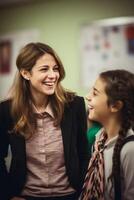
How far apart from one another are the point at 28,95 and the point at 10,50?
83 cm

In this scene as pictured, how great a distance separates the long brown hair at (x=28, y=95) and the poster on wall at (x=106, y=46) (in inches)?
41.9

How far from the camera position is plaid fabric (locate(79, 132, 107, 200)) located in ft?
3.54

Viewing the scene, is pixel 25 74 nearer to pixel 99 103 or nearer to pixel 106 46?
pixel 99 103

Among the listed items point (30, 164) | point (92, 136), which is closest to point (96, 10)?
point (92, 136)

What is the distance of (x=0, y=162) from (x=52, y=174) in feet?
0.73

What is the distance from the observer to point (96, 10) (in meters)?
2.47

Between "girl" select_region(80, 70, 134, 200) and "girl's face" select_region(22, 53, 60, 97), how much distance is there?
169mm

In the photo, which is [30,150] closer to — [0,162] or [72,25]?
[0,162]

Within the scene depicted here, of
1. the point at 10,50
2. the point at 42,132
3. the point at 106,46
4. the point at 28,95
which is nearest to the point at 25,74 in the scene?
the point at 28,95

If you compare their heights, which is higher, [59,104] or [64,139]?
[59,104]

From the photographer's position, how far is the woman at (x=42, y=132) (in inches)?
47.9

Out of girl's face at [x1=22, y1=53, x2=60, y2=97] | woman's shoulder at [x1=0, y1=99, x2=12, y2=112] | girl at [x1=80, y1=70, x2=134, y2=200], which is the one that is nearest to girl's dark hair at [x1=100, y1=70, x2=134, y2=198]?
girl at [x1=80, y1=70, x2=134, y2=200]

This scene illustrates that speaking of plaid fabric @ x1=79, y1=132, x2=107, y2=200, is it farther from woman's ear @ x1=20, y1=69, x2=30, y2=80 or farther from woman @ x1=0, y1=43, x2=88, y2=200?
woman's ear @ x1=20, y1=69, x2=30, y2=80

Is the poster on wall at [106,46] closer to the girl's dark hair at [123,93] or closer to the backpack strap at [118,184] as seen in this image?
the girl's dark hair at [123,93]
